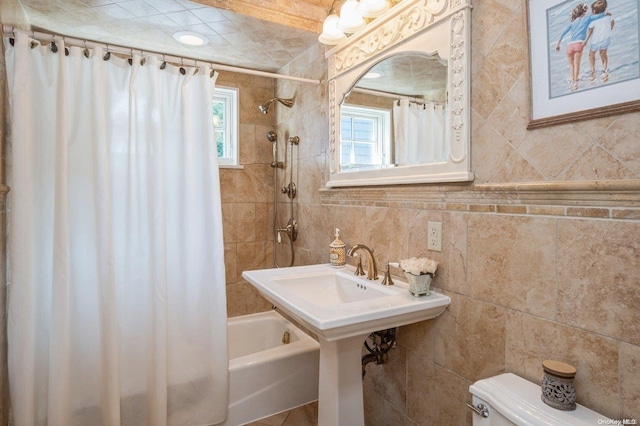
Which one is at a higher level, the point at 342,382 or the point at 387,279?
the point at 387,279

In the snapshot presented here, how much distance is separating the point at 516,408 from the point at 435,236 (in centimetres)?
63

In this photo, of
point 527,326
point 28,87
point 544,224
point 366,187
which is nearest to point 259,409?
point 366,187

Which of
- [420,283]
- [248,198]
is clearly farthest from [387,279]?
[248,198]

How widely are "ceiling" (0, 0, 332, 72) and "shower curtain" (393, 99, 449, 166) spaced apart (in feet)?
3.17

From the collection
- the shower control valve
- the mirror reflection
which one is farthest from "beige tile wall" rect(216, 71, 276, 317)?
the mirror reflection

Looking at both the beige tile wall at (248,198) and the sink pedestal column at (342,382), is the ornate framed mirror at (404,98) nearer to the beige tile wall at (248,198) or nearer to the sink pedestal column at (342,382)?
→ the sink pedestal column at (342,382)

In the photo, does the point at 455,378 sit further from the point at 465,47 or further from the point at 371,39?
the point at 371,39

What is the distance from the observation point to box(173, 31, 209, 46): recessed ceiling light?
83.0 inches

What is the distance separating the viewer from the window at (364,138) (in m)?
1.62

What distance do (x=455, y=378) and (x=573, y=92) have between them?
103 centimetres

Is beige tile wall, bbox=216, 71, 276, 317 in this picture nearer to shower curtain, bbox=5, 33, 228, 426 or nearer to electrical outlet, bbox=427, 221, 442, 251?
shower curtain, bbox=5, 33, 228, 426

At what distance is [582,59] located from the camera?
89 centimetres

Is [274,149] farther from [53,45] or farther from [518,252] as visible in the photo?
[518,252]

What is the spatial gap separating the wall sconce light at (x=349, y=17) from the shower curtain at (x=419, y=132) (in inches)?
17.3
